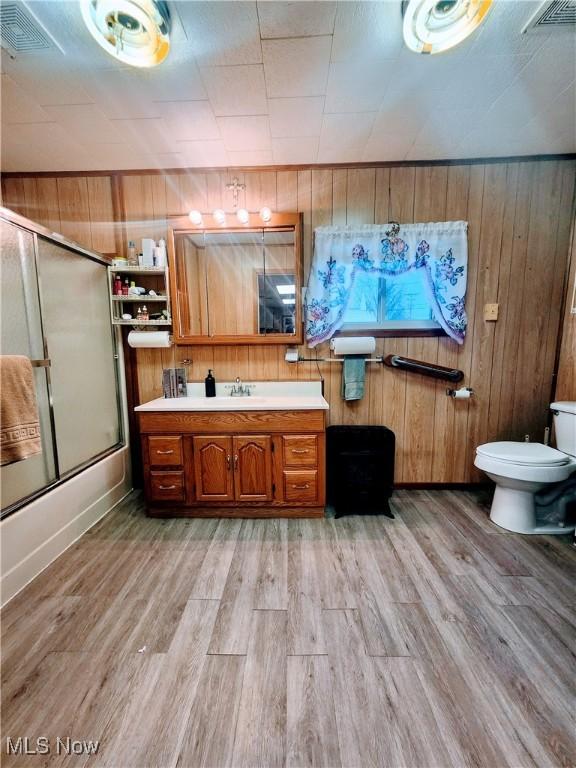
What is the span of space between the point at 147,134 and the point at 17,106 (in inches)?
24.6

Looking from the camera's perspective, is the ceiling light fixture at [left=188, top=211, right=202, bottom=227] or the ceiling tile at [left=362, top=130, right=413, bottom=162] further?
the ceiling light fixture at [left=188, top=211, right=202, bottom=227]

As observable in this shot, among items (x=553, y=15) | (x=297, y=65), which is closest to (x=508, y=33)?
(x=553, y=15)

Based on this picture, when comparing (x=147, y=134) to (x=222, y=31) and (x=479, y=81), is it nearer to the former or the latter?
(x=222, y=31)

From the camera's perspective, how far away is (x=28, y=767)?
0.83 metres

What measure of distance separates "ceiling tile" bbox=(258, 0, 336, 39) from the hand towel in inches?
63.9

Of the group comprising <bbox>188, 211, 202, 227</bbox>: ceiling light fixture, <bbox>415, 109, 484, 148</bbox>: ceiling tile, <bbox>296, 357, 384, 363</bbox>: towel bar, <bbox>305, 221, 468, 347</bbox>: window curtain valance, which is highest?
<bbox>415, 109, 484, 148</bbox>: ceiling tile

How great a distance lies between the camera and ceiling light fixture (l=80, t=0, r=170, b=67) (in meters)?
1.08

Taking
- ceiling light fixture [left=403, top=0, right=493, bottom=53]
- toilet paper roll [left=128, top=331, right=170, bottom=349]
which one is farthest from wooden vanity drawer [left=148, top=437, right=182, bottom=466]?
ceiling light fixture [left=403, top=0, right=493, bottom=53]

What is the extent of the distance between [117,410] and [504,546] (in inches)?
109

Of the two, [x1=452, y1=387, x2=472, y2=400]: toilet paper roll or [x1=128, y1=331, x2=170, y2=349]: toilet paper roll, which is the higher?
[x1=128, y1=331, x2=170, y2=349]: toilet paper roll

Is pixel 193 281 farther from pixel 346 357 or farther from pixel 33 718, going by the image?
pixel 33 718

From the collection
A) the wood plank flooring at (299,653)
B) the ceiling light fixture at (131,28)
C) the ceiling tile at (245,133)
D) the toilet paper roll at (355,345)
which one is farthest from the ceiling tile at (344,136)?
the wood plank flooring at (299,653)

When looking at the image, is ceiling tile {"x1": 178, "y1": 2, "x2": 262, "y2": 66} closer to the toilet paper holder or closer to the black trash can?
the black trash can

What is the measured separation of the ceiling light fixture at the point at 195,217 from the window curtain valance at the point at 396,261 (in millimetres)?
833
